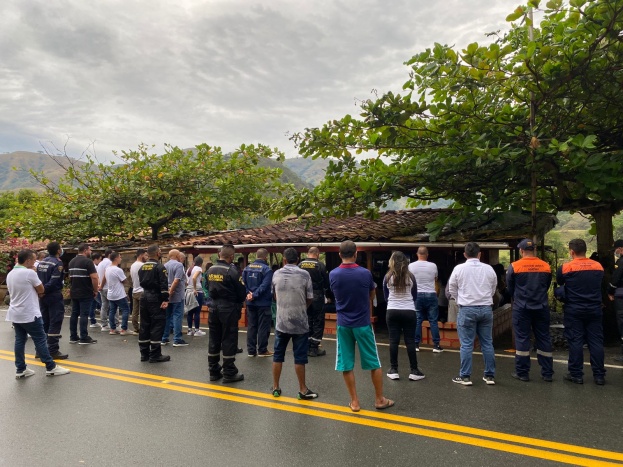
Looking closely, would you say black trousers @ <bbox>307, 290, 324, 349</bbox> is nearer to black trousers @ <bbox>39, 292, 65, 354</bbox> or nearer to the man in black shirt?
black trousers @ <bbox>39, 292, 65, 354</bbox>

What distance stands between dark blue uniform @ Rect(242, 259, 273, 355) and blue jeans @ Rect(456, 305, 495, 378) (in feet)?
10.8

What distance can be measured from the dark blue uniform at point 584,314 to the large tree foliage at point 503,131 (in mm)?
1983

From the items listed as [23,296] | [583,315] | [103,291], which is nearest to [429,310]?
[583,315]

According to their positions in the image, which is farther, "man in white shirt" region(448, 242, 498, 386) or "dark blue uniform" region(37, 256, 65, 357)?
"dark blue uniform" region(37, 256, 65, 357)

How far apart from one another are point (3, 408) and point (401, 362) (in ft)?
17.9

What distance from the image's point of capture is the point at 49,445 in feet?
13.4

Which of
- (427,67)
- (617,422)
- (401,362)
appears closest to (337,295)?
(401,362)

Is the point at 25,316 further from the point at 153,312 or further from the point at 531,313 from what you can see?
the point at 531,313

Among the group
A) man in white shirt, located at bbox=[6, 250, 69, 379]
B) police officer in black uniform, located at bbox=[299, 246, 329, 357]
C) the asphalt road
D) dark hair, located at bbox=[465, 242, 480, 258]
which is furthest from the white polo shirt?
dark hair, located at bbox=[465, 242, 480, 258]

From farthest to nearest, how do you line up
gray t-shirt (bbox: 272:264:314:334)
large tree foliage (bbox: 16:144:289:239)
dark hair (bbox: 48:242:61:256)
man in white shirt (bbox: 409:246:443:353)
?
large tree foliage (bbox: 16:144:289:239) → dark hair (bbox: 48:242:61:256) → man in white shirt (bbox: 409:246:443:353) → gray t-shirt (bbox: 272:264:314:334)

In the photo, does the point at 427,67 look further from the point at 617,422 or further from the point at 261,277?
the point at 617,422

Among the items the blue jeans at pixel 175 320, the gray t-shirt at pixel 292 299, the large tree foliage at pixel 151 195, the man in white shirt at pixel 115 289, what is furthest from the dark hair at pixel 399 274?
the large tree foliage at pixel 151 195

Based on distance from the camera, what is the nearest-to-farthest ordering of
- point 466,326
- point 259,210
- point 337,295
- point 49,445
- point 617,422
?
point 49,445 < point 617,422 < point 337,295 < point 466,326 < point 259,210

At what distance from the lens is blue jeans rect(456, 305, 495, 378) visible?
573 centimetres
